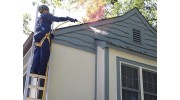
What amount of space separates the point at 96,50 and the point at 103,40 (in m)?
0.29

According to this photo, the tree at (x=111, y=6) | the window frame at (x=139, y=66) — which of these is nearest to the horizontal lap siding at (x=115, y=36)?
the window frame at (x=139, y=66)

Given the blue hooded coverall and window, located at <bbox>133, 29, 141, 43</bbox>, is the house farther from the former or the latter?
the blue hooded coverall

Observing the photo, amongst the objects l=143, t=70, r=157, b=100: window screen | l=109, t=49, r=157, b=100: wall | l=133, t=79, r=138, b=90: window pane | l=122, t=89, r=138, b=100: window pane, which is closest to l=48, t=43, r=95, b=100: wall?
l=109, t=49, r=157, b=100: wall

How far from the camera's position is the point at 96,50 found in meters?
7.11

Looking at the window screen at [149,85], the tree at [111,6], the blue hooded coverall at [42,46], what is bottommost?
the window screen at [149,85]

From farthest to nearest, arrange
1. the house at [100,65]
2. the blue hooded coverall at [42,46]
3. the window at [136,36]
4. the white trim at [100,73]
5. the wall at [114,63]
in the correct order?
the window at [136,36] → the wall at [114,63] → the white trim at [100,73] → the house at [100,65] → the blue hooded coverall at [42,46]

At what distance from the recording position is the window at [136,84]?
688 cm

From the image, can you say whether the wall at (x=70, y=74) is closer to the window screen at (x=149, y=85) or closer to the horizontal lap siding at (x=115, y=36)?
the horizontal lap siding at (x=115, y=36)

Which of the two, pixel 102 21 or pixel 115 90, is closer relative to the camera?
pixel 115 90

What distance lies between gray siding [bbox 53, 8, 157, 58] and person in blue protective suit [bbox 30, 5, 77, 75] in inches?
23.2

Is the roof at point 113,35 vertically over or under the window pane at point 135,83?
over

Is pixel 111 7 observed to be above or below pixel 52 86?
above
